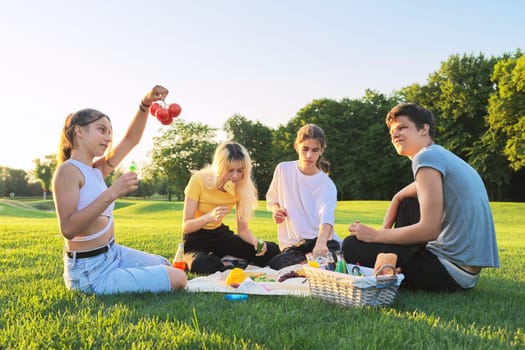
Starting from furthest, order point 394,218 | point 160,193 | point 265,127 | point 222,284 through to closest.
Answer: point 160,193
point 265,127
point 394,218
point 222,284

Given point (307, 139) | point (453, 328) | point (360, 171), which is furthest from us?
point (360, 171)

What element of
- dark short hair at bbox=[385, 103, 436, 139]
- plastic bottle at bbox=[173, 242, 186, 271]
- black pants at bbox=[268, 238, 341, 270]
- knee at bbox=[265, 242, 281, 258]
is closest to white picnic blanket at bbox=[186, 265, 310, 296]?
plastic bottle at bbox=[173, 242, 186, 271]

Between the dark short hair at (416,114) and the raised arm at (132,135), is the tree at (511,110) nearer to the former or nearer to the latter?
the dark short hair at (416,114)

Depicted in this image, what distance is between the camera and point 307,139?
5.20 m

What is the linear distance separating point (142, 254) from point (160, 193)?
7327 cm

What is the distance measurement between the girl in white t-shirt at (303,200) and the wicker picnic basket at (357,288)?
173 centimetres

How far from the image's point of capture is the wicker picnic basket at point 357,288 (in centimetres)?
313

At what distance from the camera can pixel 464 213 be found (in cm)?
363

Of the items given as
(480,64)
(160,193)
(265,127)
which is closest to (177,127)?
(265,127)

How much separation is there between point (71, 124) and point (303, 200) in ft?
9.16

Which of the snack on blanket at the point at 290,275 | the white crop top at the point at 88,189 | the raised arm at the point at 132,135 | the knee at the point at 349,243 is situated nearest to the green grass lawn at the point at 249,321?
the white crop top at the point at 88,189

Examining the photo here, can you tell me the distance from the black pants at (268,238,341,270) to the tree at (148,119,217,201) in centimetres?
4506

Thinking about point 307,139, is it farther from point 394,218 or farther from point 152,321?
point 152,321

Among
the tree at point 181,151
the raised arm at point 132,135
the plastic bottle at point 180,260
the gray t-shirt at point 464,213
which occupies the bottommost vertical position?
the plastic bottle at point 180,260
